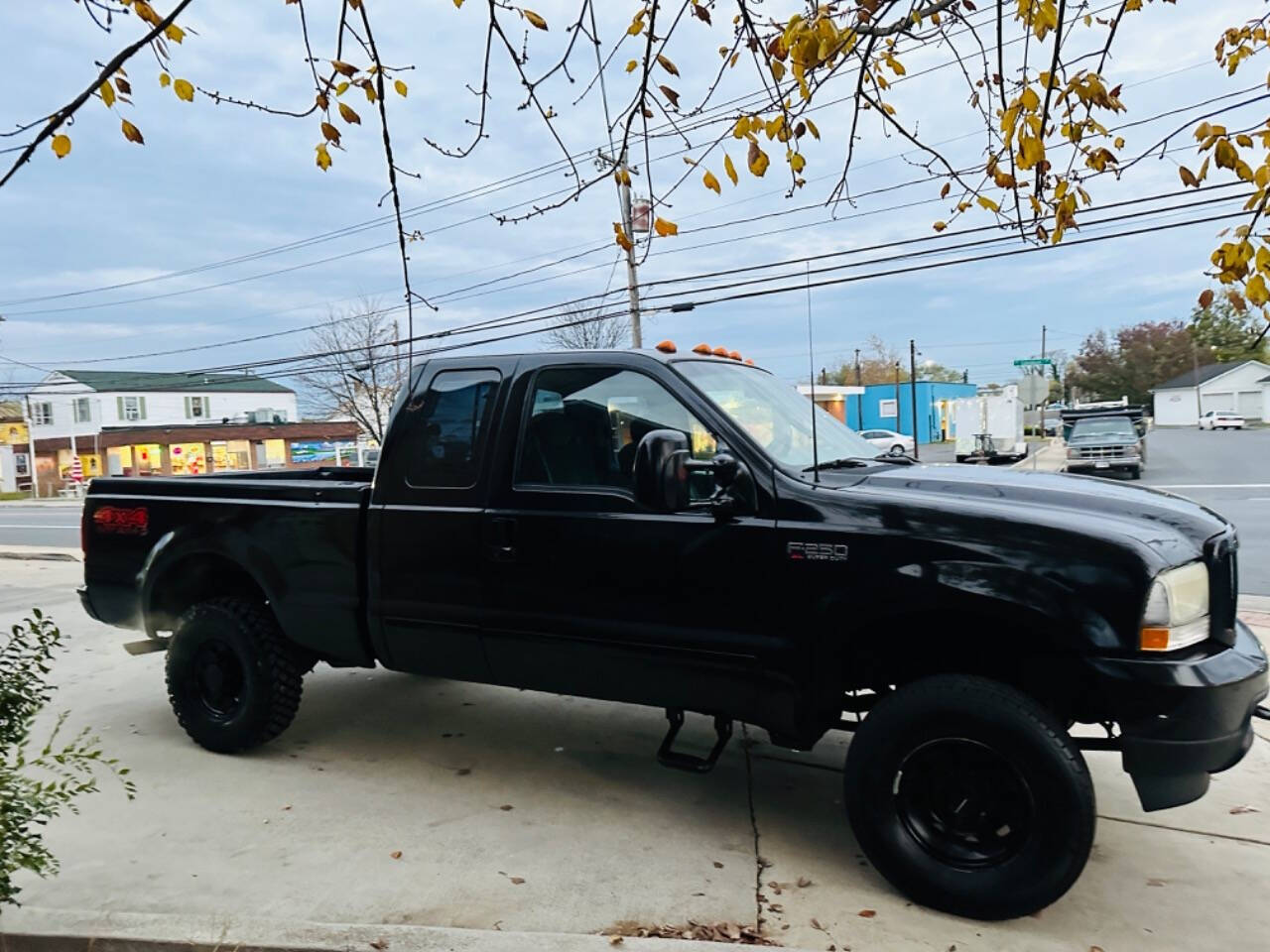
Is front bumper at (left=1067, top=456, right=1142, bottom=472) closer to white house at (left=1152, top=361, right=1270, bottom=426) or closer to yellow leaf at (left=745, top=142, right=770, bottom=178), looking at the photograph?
yellow leaf at (left=745, top=142, right=770, bottom=178)

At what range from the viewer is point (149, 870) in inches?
134

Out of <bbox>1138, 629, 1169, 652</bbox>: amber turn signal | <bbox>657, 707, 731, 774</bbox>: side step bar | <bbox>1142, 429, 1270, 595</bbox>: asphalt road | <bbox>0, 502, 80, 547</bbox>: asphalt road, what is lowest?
<bbox>1142, 429, 1270, 595</bbox>: asphalt road

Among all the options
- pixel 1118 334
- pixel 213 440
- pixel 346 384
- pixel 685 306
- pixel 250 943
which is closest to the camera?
pixel 250 943

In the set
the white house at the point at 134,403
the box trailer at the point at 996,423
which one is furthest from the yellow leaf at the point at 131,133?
the white house at the point at 134,403

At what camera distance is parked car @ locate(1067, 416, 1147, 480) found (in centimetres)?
2325

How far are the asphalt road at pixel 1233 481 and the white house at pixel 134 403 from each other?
1906 inches

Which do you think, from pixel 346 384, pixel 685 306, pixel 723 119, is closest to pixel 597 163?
pixel 723 119

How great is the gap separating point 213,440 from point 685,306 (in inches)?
1535

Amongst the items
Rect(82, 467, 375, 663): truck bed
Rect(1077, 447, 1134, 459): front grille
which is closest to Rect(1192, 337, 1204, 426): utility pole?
Rect(1077, 447, 1134, 459): front grille

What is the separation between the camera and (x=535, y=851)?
11.6 ft

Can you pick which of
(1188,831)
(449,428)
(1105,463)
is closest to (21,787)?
(449,428)

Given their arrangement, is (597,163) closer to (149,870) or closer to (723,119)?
(723,119)

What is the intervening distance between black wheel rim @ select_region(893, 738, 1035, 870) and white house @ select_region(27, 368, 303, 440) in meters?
56.2

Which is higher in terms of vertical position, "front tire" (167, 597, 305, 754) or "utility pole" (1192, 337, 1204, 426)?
"utility pole" (1192, 337, 1204, 426)
